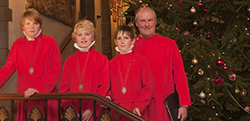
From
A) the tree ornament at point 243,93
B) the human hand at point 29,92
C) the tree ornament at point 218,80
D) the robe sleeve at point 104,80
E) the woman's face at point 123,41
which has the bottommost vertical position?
the tree ornament at point 243,93

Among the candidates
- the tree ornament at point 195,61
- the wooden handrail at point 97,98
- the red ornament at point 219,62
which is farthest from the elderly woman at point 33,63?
the red ornament at point 219,62

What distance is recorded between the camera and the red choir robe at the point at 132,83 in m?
3.52

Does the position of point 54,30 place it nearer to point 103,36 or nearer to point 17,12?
point 17,12

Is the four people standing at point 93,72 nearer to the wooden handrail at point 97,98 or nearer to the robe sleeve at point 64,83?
the robe sleeve at point 64,83

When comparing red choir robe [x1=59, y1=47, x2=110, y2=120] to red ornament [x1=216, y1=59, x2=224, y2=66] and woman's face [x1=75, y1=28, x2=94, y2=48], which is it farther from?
red ornament [x1=216, y1=59, x2=224, y2=66]

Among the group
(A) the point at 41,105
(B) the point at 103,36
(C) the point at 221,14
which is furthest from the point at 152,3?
(B) the point at 103,36

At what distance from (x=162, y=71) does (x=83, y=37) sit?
2.87ft

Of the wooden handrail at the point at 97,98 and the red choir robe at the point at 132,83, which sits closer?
the wooden handrail at the point at 97,98

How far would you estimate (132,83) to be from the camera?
355 centimetres

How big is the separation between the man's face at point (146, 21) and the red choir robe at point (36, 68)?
3.04 ft

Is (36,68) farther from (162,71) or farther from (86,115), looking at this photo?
(162,71)

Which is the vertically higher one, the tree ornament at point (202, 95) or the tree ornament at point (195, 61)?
the tree ornament at point (195, 61)

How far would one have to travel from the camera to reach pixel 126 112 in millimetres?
3193

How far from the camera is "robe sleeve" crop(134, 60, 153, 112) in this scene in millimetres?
3445
